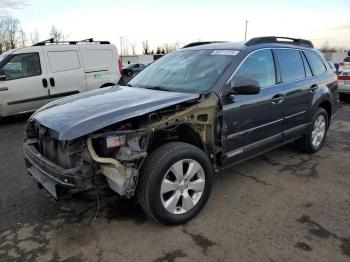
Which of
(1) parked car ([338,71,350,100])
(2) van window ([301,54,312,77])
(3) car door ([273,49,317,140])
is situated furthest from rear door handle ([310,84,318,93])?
(1) parked car ([338,71,350,100])

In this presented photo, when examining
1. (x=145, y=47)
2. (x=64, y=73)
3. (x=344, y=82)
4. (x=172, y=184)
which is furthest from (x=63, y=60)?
(x=145, y=47)

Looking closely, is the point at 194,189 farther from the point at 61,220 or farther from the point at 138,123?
the point at 61,220

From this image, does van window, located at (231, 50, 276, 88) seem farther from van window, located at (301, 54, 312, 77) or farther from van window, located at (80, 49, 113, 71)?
van window, located at (80, 49, 113, 71)

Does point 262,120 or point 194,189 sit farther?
point 262,120

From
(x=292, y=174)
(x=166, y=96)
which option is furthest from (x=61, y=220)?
(x=292, y=174)

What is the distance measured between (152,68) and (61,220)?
7.73 ft

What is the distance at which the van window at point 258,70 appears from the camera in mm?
3814

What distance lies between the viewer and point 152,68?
4746 millimetres

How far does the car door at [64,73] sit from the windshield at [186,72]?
4580mm

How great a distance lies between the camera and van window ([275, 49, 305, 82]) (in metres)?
4.52

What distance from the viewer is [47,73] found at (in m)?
8.48

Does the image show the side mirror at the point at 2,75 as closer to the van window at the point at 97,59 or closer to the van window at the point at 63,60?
the van window at the point at 63,60

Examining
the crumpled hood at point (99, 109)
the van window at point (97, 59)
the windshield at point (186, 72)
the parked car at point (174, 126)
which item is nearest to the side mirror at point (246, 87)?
the parked car at point (174, 126)

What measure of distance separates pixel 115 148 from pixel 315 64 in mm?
3763
